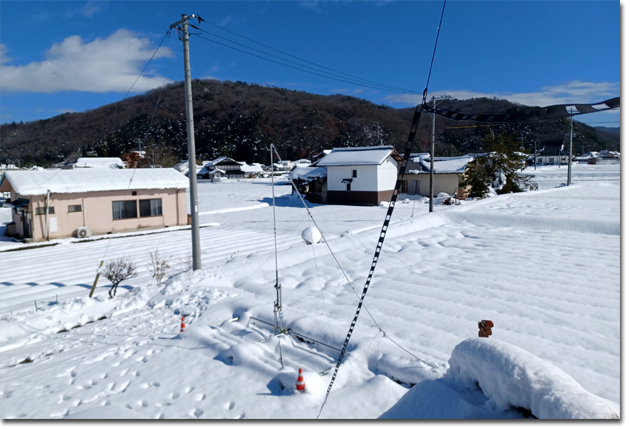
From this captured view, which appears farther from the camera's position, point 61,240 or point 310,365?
point 61,240

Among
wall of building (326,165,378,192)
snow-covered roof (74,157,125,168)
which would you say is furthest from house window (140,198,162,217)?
snow-covered roof (74,157,125,168)

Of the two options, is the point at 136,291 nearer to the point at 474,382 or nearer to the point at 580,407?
the point at 474,382

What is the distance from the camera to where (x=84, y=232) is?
16844 mm

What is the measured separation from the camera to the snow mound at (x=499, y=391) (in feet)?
9.16

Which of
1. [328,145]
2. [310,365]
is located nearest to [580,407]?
[310,365]

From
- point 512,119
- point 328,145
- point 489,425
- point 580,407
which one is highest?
point 328,145

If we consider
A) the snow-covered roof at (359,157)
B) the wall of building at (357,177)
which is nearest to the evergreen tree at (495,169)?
the snow-covered roof at (359,157)

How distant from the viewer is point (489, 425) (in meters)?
2.96

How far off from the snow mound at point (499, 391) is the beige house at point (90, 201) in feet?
53.6

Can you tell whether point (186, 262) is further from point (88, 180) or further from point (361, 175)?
point (361, 175)

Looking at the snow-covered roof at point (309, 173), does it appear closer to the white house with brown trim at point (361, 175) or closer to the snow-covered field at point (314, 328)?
the white house with brown trim at point (361, 175)

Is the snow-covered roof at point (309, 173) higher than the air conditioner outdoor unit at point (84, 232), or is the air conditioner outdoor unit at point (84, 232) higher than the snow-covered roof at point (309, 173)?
the snow-covered roof at point (309, 173)

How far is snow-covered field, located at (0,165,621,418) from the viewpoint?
14.5ft

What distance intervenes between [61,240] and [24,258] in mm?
2784
